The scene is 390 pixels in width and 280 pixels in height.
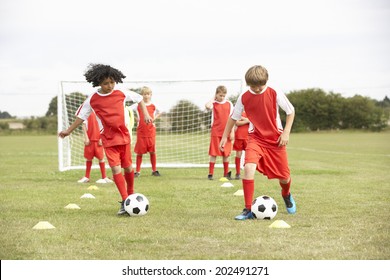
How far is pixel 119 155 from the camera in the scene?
8.67m

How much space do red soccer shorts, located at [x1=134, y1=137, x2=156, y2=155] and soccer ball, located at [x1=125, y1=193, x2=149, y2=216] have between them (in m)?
6.69

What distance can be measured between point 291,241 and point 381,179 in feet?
24.7

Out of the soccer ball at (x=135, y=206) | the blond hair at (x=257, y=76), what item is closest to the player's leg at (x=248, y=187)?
the blond hair at (x=257, y=76)

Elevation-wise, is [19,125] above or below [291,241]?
below

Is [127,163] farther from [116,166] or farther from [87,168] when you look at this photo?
[87,168]

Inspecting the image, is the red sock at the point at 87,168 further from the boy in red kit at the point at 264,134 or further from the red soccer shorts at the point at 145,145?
the boy in red kit at the point at 264,134

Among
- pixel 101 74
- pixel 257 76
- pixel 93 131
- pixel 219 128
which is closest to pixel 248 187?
pixel 257 76

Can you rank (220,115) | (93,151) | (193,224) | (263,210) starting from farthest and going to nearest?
(220,115) → (93,151) → (263,210) → (193,224)

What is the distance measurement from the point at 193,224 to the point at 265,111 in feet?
5.27

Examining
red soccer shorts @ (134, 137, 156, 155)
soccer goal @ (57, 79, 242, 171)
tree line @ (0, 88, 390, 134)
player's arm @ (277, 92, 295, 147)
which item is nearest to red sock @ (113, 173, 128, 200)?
player's arm @ (277, 92, 295, 147)
